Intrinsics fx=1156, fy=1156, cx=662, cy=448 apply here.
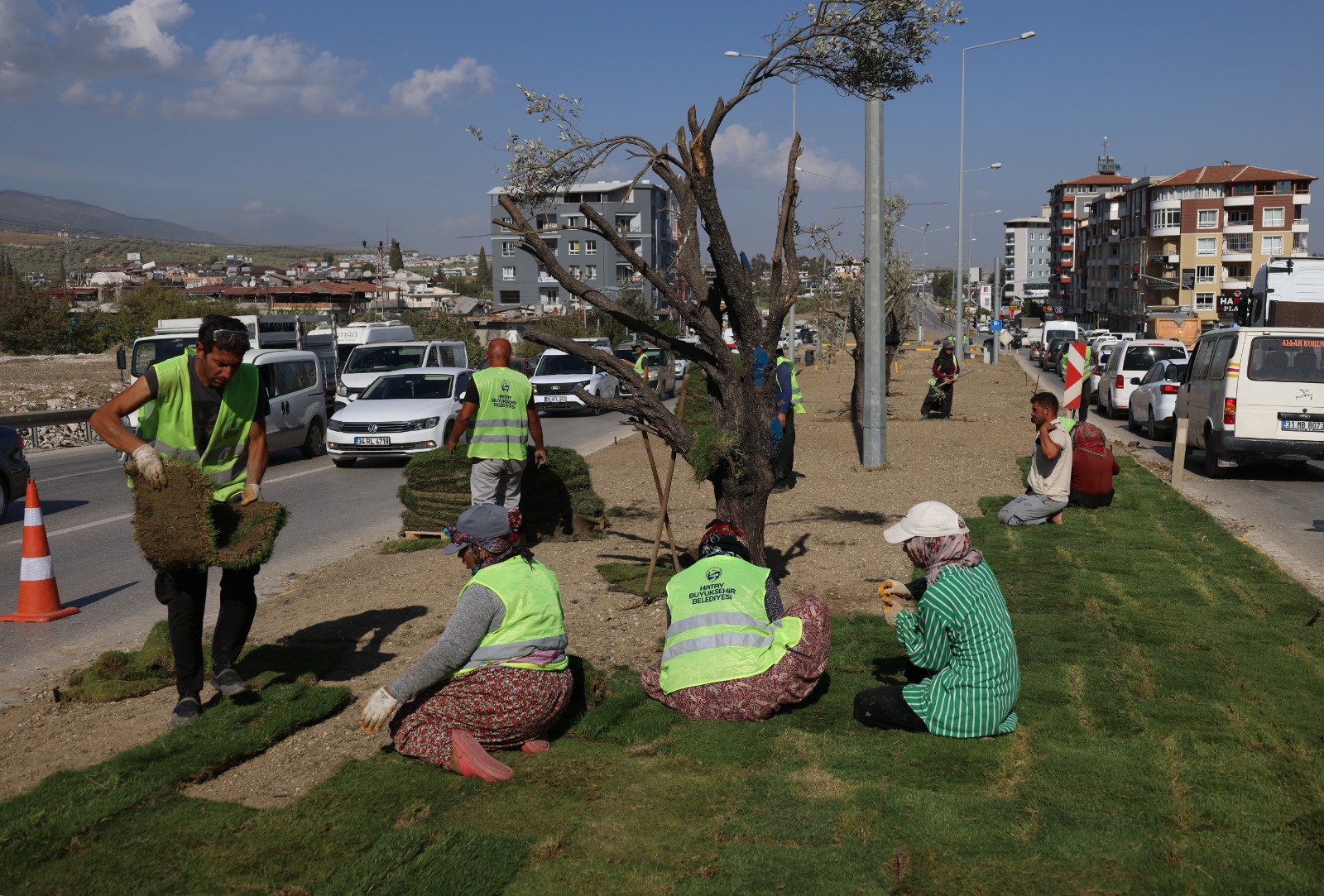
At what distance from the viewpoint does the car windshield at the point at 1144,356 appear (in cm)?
2623

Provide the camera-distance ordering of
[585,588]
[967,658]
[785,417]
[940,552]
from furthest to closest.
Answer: [785,417] → [585,588] → [940,552] → [967,658]

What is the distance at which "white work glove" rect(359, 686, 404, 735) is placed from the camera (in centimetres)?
459

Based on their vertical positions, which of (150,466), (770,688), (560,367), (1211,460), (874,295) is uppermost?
(874,295)

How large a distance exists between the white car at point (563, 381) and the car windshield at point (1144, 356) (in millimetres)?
12043

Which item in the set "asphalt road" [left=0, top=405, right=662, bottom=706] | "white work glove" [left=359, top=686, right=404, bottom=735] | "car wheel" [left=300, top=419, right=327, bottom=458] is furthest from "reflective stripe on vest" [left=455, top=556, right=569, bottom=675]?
"car wheel" [left=300, top=419, right=327, bottom=458]

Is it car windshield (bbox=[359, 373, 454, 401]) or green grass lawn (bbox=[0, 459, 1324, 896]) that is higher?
car windshield (bbox=[359, 373, 454, 401])

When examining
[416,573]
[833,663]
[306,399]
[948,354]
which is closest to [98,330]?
[306,399]

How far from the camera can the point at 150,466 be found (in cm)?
515

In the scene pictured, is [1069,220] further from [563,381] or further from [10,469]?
[10,469]

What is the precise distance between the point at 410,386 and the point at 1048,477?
38.0 feet

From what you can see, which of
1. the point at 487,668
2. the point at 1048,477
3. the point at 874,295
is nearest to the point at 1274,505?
the point at 1048,477

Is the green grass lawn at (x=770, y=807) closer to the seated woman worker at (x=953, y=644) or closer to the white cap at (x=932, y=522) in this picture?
the seated woman worker at (x=953, y=644)

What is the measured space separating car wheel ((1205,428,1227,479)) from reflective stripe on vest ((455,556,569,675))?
13.6 m

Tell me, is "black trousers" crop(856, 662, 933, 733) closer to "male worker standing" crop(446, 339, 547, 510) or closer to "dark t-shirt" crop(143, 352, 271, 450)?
"dark t-shirt" crop(143, 352, 271, 450)
